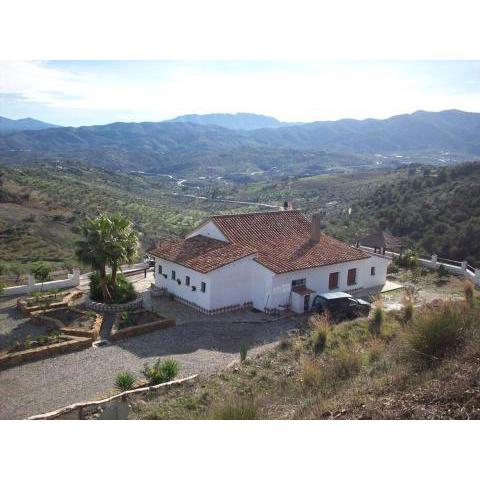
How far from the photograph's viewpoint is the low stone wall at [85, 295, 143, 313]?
18.4 metres

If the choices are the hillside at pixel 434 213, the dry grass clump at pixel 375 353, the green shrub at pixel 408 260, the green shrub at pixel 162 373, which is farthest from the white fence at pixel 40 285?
the hillside at pixel 434 213

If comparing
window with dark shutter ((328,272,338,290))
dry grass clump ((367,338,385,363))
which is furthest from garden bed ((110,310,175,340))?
dry grass clump ((367,338,385,363))

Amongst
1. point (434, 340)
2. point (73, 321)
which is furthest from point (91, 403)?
point (73, 321)

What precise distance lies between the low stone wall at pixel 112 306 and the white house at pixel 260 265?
76.0 inches

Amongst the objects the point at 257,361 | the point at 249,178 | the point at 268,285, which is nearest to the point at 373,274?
the point at 268,285

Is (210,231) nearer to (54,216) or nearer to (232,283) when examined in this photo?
(232,283)

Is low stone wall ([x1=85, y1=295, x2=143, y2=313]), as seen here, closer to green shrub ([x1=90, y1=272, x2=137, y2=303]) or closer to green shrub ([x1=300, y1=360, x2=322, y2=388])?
green shrub ([x1=90, y1=272, x2=137, y2=303])

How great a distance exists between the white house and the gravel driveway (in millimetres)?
1454

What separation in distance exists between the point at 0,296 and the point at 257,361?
1196 cm

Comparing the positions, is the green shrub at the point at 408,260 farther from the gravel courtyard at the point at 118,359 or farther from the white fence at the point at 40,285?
the white fence at the point at 40,285

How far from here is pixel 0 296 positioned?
65.3 feet

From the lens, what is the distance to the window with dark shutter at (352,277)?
2194 centimetres

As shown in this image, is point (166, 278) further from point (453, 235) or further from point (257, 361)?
point (453, 235)

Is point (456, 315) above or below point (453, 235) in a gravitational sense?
above
